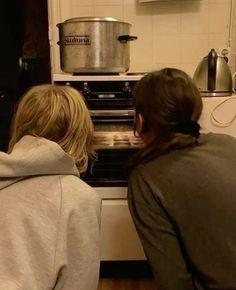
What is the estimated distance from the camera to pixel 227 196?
1.04 meters

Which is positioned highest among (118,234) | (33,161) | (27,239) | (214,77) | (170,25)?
(170,25)

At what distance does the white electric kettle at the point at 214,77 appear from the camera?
191 centimetres

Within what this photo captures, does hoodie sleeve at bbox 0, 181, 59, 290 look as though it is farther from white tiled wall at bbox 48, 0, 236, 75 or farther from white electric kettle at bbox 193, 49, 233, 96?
white tiled wall at bbox 48, 0, 236, 75

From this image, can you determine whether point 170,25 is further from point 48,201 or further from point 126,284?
point 48,201

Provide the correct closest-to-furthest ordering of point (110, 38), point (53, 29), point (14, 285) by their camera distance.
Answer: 1. point (14, 285)
2. point (110, 38)
3. point (53, 29)

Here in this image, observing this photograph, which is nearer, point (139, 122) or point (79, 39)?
point (139, 122)

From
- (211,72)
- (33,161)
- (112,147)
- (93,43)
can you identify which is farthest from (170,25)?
(33,161)

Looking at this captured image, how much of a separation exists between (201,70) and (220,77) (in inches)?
3.9

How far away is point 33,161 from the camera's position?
3.01ft

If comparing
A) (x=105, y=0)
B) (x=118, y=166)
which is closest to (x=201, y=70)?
(x=118, y=166)

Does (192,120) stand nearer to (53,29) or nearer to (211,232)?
(211,232)

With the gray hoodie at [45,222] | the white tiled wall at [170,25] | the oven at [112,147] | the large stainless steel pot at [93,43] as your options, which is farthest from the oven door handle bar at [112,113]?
the gray hoodie at [45,222]

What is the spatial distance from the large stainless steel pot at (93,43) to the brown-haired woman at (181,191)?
0.83 meters

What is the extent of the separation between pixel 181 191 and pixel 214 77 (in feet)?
3.29
